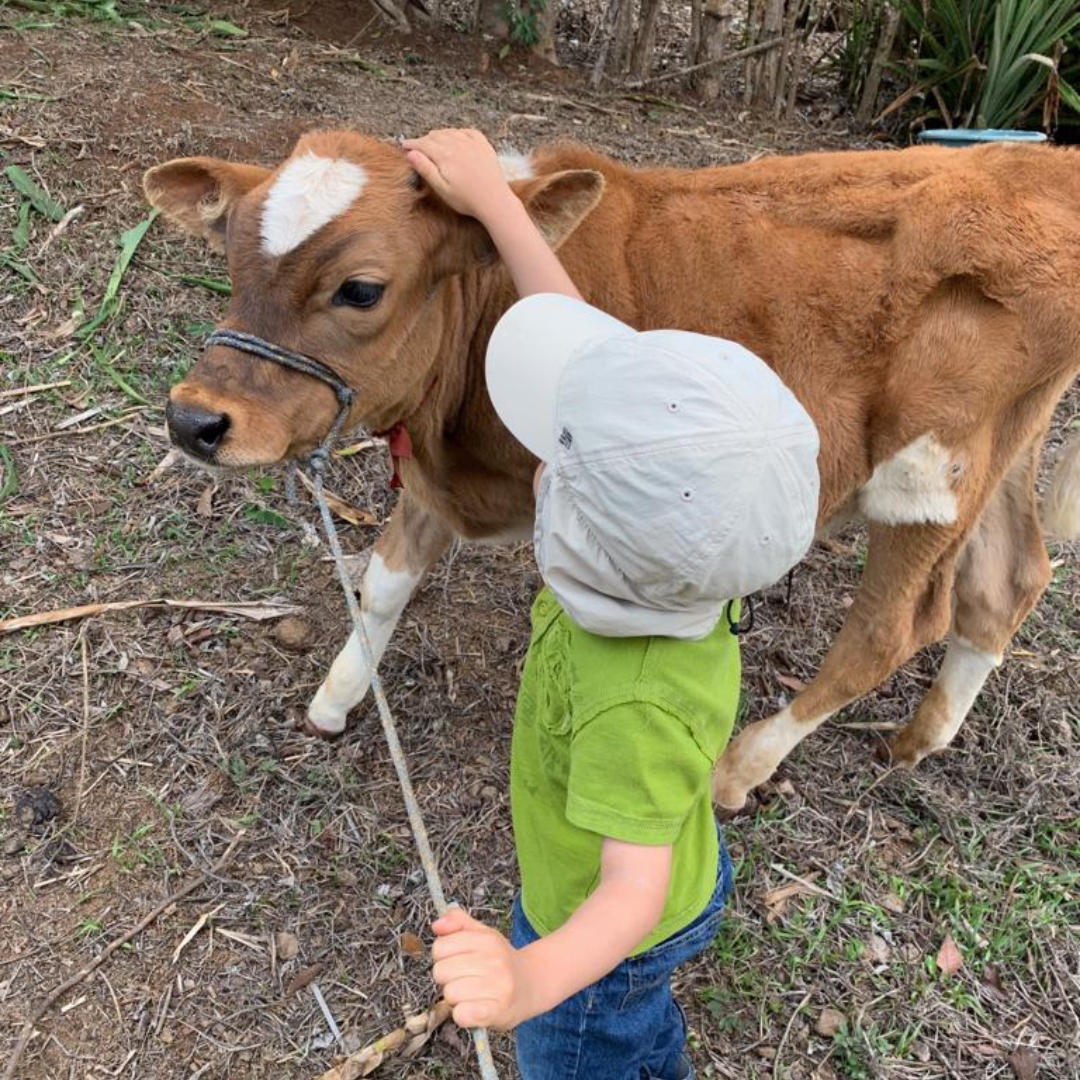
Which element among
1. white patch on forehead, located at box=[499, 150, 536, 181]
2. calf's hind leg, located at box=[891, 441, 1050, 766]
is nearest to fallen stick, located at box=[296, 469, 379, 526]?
white patch on forehead, located at box=[499, 150, 536, 181]

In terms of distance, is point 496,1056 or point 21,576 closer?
point 496,1056

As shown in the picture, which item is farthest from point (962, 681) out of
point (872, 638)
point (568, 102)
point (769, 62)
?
point (769, 62)

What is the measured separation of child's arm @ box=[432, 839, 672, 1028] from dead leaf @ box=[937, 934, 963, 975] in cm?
172

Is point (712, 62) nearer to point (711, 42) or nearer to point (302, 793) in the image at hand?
point (711, 42)

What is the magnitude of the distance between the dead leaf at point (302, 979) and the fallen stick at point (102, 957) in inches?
14.9

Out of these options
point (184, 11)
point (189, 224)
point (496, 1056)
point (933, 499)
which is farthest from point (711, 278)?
point (184, 11)

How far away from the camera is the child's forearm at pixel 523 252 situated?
7.57 feet

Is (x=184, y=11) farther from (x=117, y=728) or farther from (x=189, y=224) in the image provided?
(x=117, y=728)

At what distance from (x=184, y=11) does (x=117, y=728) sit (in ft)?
15.7

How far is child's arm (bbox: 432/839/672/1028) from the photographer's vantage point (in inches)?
50.1

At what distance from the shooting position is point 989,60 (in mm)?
5992

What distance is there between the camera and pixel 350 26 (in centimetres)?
661

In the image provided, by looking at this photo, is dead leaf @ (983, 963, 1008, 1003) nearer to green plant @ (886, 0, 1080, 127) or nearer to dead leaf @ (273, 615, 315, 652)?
dead leaf @ (273, 615, 315, 652)

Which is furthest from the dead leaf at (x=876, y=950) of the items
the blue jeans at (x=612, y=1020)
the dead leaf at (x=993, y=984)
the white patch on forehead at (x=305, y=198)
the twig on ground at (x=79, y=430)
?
the twig on ground at (x=79, y=430)
